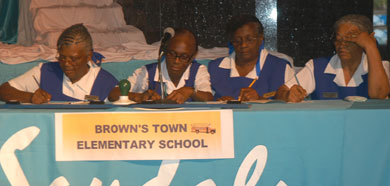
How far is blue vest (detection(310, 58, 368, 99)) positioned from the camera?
8.17 ft

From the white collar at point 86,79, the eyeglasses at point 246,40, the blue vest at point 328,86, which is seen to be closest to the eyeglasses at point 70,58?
the white collar at point 86,79

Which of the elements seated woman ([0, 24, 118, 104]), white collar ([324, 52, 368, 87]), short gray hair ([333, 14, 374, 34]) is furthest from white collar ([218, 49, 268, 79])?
seated woman ([0, 24, 118, 104])

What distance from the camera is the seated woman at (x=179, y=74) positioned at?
246cm

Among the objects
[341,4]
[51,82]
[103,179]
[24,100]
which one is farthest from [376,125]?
[341,4]

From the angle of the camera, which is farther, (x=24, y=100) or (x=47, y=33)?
(x=47, y=33)

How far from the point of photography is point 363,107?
171cm

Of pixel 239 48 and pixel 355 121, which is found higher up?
pixel 239 48

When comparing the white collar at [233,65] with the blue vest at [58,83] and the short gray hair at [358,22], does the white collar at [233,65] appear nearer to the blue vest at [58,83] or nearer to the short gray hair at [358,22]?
the short gray hair at [358,22]

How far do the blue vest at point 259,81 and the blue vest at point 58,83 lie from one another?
0.68 meters

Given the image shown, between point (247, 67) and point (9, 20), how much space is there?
3451 millimetres

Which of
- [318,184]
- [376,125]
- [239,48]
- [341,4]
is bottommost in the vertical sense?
[318,184]

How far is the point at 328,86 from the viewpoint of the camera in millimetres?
2564

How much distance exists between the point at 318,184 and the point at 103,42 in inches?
152

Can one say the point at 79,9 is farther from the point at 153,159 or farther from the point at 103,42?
the point at 153,159
